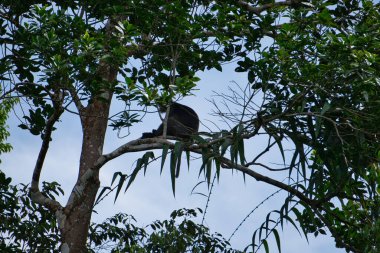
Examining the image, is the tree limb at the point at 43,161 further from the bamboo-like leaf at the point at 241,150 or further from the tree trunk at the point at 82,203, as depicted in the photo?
the bamboo-like leaf at the point at 241,150

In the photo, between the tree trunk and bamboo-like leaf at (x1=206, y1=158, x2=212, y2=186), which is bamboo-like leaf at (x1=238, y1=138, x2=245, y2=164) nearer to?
bamboo-like leaf at (x1=206, y1=158, x2=212, y2=186)

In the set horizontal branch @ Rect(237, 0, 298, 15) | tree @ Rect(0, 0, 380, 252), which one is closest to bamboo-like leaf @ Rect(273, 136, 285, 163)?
tree @ Rect(0, 0, 380, 252)

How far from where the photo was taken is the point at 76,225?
7652 millimetres

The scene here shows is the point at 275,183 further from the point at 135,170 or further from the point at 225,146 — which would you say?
the point at 135,170

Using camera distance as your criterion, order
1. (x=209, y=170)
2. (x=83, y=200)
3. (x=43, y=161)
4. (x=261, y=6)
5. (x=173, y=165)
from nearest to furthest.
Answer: (x=173, y=165)
(x=209, y=170)
(x=83, y=200)
(x=43, y=161)
(x=261, y=6)

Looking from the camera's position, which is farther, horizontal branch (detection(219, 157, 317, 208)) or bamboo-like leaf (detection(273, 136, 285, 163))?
horizontal branch (detection(219, 157, 317, 208))

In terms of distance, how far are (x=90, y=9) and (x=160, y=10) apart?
0.81m

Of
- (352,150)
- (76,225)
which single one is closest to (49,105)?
(76,225)

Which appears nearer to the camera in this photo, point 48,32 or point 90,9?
point 48,32

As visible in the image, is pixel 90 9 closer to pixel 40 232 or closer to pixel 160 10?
pixel 160 10

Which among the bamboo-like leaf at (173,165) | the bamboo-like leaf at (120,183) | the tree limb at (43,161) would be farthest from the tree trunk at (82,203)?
the bamboo-like leaf at (173,165)

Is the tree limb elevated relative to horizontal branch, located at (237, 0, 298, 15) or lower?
lower

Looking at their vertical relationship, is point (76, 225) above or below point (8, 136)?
below

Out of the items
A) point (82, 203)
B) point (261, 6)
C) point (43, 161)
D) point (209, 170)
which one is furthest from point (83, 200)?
point (261, 6)
